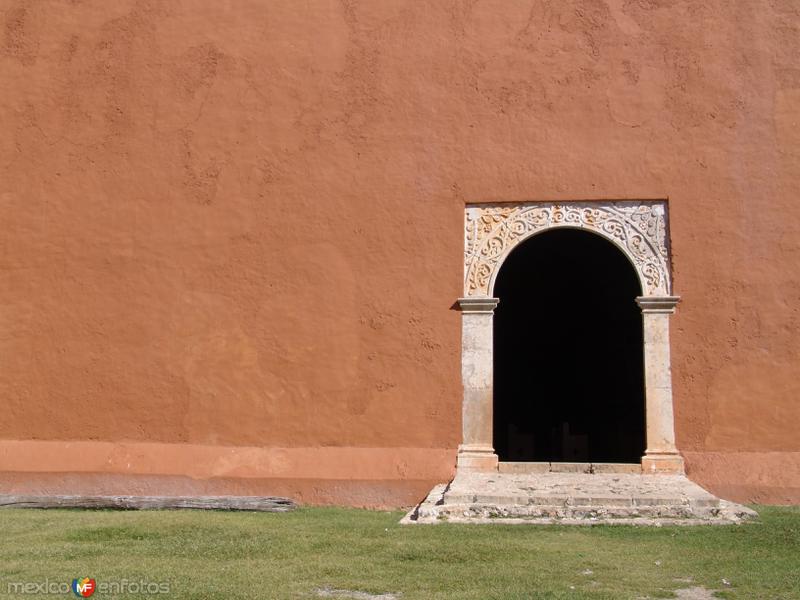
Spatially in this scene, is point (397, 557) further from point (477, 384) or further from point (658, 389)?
point (658, 389)

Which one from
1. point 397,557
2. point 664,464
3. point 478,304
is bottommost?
point 397,557

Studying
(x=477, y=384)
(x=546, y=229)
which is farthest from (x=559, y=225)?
(x=477, y=384)

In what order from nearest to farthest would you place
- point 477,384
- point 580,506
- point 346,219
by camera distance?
point 580,506 < point 477,384 < point 346,219

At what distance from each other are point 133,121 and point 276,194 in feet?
5.05

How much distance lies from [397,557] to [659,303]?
3433mm

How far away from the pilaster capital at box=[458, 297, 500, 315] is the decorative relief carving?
6cm

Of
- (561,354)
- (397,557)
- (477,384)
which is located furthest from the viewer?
(561,354)

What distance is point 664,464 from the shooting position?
265 inches

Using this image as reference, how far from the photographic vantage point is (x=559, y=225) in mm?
7129

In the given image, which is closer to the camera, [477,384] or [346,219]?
[477,384]

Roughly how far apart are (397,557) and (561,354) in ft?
26.0

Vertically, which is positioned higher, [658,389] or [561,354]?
[561,354]

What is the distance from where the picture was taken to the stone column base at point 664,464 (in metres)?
6.71

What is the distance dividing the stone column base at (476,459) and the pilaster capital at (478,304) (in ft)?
3.62
